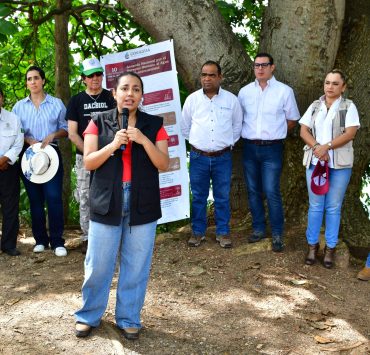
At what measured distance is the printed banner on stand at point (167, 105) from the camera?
6.65 m

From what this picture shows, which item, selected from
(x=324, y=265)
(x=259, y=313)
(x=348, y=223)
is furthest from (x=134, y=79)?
(x=348, y=223)

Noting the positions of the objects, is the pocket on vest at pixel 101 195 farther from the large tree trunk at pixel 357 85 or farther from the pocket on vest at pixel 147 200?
the large tree trunk at pixel 357 85

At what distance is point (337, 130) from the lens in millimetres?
5570

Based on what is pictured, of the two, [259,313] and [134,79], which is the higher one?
[134,79]

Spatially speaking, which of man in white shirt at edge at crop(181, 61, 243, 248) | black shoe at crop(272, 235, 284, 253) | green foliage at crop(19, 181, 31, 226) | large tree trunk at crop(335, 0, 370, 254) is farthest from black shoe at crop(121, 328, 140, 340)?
green foliage at crop(19, 181, 31, 226)

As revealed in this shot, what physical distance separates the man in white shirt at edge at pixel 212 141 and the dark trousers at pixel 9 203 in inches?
80.4

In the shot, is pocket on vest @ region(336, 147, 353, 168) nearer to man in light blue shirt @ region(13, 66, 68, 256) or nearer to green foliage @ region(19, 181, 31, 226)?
man in light blue shirt @ region(13, 66, 68, 256)

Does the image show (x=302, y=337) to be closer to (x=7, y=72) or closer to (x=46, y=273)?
(x=46, y=273)

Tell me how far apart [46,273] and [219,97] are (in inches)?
106

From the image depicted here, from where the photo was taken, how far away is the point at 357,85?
674 cm

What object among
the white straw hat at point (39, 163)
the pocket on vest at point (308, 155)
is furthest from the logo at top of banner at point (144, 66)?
the pocket on vest at point (308, 155)

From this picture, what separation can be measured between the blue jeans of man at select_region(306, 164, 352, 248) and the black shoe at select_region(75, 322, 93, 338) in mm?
2666

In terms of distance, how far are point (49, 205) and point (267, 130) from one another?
2.61 m

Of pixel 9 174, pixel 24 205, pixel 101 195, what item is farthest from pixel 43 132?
pixel 24 205
